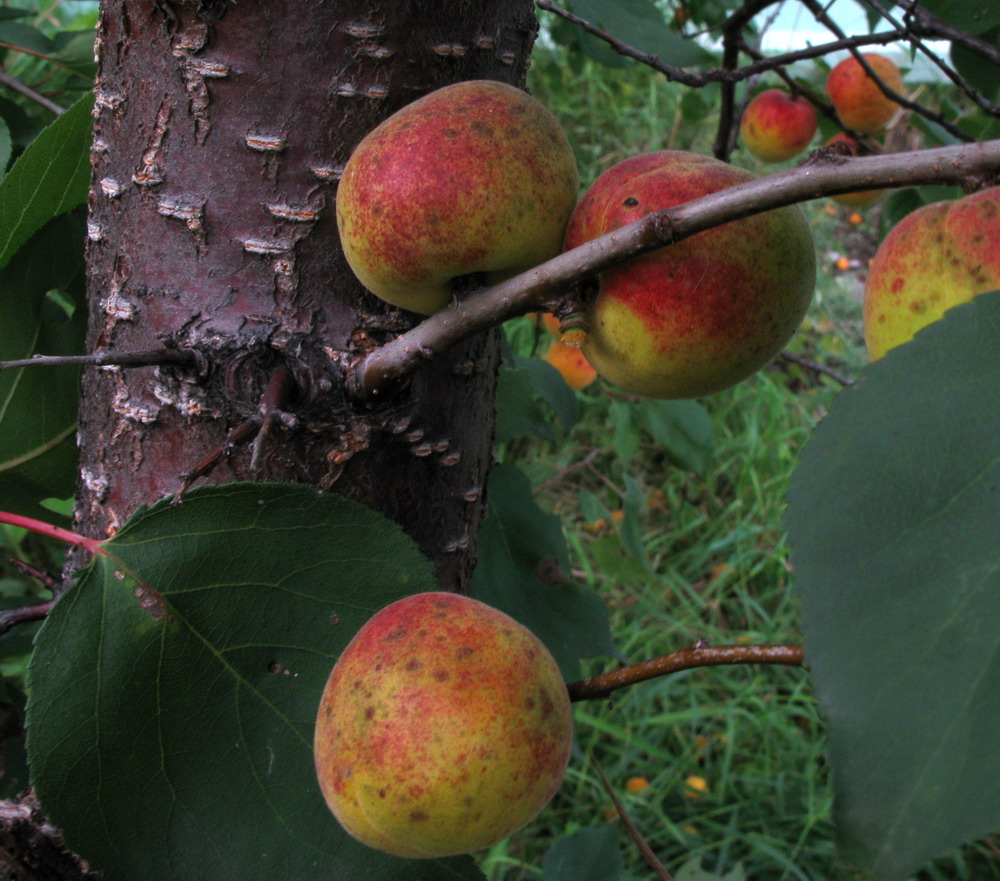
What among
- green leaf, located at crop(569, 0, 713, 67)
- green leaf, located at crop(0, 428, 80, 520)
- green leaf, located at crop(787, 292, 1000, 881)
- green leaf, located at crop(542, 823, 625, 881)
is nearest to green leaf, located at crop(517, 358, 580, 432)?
green leaf, located at crop(569, 0, 713, 67)

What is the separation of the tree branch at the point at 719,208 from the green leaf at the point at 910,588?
0.26ft

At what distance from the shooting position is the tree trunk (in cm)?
68

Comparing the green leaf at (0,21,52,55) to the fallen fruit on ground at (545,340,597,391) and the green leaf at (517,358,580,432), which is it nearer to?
the green leaf at (517,358,580,432)

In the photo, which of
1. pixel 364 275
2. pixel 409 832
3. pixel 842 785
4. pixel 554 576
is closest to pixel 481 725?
pixel 409 832

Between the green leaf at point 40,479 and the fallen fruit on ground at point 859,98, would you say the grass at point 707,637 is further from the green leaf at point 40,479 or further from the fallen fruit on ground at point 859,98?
the green leaf at point 40,479

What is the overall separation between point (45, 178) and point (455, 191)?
437 mm

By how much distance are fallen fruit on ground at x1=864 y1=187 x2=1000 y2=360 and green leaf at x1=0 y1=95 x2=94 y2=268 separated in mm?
665

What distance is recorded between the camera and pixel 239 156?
0.69 meters

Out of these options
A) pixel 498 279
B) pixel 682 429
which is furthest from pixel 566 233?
pixel 682 429

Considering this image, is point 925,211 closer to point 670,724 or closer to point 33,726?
point 33,726

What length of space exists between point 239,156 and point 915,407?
20.6 inches

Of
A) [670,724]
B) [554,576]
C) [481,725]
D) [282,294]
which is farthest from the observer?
[670,724]

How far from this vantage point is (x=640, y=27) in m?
1.34

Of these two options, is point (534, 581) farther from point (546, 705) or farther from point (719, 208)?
point (719, 208)
